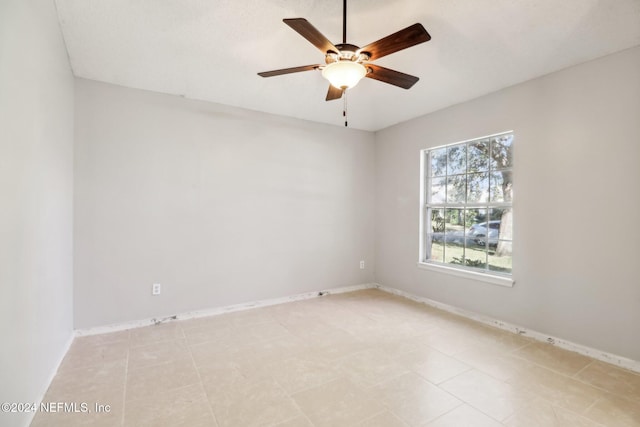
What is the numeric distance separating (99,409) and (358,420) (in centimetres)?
162

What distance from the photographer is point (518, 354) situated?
2691 mm

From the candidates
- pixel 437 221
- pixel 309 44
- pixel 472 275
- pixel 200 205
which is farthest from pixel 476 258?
pixel 200 205

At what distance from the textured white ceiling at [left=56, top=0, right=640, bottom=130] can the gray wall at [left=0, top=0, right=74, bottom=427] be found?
427 mm

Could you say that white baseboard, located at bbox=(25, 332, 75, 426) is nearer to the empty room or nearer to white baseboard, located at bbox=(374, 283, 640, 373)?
the empty room

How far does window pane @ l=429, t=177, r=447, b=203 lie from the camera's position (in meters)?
4.09

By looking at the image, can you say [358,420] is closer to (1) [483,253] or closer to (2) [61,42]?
(1) [483,253]

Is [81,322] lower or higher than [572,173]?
lower

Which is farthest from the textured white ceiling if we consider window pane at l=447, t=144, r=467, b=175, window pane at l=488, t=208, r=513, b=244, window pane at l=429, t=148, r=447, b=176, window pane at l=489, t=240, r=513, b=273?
window pane at l=489, t=240, r=513, b=273

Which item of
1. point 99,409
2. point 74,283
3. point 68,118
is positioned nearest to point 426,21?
point 68,118

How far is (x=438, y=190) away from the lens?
4.16m

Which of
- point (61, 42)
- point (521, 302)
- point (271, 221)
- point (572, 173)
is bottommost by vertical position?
point (521, 302)

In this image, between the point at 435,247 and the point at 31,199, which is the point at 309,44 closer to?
the point at 31,199

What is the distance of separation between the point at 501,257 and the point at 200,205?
11.5 feet

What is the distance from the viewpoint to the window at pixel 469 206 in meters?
3.38
